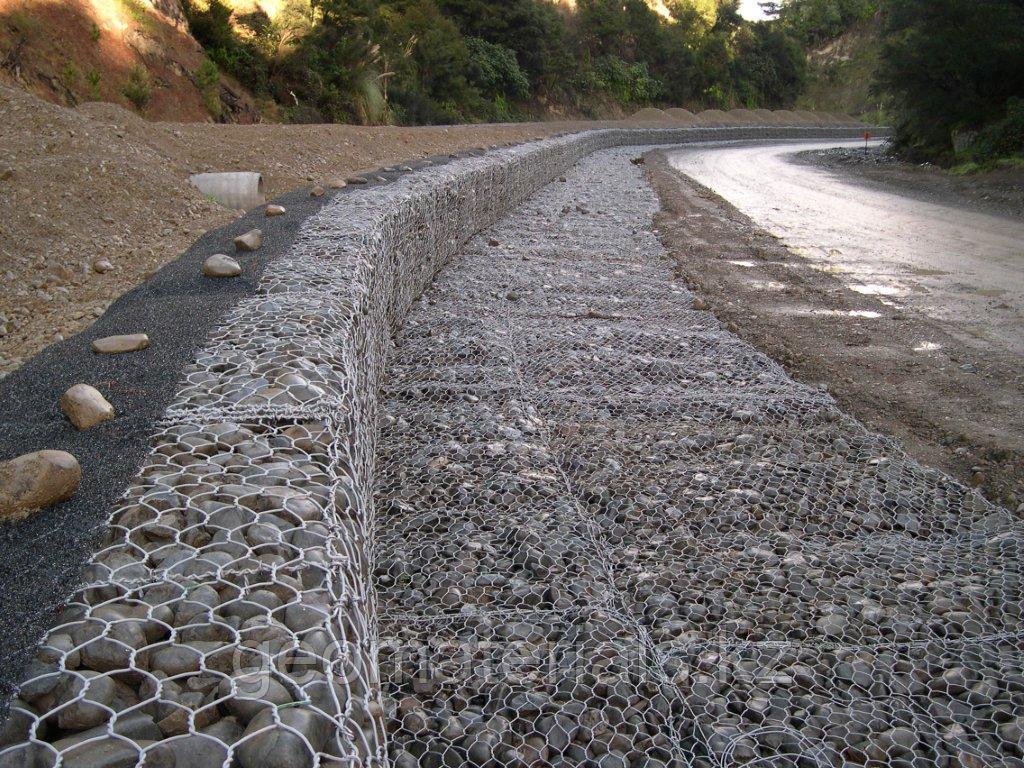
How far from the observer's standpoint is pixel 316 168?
9.56 m

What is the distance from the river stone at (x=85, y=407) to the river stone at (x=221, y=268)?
1.75 m

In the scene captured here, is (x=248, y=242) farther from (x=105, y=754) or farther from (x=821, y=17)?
(x=821, y=17)

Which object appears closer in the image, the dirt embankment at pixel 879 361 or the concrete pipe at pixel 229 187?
the dirt embankment at pixel 879 361

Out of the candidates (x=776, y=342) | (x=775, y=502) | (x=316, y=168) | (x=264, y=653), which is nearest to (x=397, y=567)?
(x=264, y=653)

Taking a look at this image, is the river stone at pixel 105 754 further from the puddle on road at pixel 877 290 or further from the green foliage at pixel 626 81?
the green foliage at pixel 626 81

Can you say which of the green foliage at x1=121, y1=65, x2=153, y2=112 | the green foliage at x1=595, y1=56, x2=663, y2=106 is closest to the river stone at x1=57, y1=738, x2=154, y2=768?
the green foliage at x1=121, y1=65, x2=153, y2=112

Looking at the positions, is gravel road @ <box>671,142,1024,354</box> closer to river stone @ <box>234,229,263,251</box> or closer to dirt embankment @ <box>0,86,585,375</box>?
river stone @ <box>234,229,263,251</box>

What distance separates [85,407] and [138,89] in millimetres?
10982

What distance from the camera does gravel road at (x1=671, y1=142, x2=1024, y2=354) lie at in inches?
258

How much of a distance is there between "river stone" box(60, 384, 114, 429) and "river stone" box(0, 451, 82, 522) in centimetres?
47

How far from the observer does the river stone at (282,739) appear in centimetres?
139

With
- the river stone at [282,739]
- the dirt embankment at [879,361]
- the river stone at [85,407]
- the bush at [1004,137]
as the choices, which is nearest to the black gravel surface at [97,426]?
the river stone at [85,407]

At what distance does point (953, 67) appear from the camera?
1778 cm

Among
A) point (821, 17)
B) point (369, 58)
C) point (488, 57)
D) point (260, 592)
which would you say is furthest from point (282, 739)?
point (821, 17)
